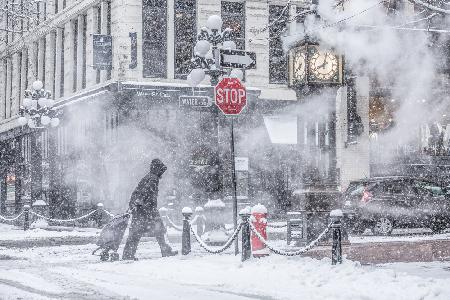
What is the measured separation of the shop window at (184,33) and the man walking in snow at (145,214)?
512 inches

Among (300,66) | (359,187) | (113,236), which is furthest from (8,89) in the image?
(300,66)

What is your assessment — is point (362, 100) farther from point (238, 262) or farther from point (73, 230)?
point (238, 262)

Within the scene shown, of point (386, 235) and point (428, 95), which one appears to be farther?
point (428, 95)

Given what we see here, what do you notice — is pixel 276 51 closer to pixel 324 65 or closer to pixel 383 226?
pixel 383 226

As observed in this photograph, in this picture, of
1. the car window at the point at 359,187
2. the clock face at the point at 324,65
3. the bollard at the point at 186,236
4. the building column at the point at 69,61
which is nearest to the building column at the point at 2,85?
the building column at the point at 69,61

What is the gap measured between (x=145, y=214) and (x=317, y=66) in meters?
4.23

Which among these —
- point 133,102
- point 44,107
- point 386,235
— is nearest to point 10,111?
point 44,107

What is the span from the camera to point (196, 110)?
86.0 ft

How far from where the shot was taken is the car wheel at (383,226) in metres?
18.9

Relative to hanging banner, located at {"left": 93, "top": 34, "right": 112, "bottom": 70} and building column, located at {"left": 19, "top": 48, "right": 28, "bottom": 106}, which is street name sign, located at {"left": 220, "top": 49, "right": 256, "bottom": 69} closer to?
hanging banner, located at {"left": 93, "top": 34, "right": 112, "bottom": 70}

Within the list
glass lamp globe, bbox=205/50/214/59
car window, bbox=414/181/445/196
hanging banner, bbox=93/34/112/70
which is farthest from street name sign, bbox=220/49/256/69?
hanging banner, bbox=93/34/112/70

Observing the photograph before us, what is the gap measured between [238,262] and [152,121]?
14.4 m

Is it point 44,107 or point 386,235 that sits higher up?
point 44,107

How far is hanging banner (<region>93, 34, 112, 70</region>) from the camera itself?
24922mm
